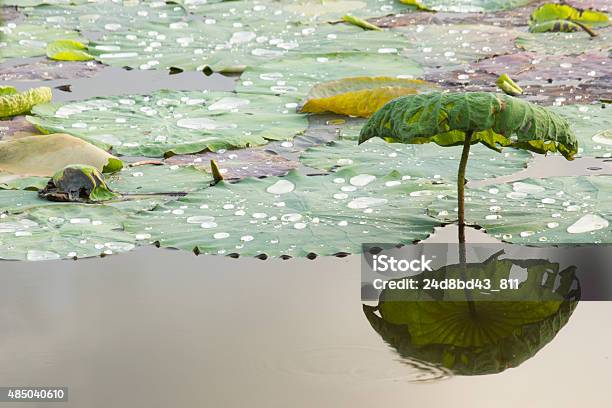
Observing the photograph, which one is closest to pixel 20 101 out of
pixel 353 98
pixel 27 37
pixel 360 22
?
pixel 353 98

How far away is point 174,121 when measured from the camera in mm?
3225

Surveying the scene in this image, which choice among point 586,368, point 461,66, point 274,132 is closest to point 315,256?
point 586,368

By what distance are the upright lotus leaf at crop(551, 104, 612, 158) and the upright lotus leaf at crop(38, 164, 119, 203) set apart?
4.08 ft

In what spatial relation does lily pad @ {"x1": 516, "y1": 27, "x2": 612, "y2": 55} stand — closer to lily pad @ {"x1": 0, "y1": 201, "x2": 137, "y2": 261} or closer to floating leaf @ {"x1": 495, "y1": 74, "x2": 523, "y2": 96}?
floating leaf @ {"x1": 495, "y1": 74, "x2": 523, "y2": 96}

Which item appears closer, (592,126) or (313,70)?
(592,126)

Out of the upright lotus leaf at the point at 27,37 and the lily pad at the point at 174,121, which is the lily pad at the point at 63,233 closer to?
the lily pad at the point at 174,121

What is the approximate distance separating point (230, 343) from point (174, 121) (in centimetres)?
142

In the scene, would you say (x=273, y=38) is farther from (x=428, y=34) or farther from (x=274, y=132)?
(x=274, y=132)

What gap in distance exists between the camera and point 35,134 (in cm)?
321

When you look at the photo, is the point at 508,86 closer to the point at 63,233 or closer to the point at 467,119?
the point at 467,119

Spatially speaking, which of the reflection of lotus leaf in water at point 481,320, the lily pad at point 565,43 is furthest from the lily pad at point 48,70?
the reflection of lotus leaf in water at point 481,320

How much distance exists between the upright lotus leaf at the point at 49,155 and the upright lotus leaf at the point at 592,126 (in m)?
1.24

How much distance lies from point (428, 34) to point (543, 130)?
2346 millimetres

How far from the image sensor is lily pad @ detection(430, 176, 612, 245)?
90.5 inches
